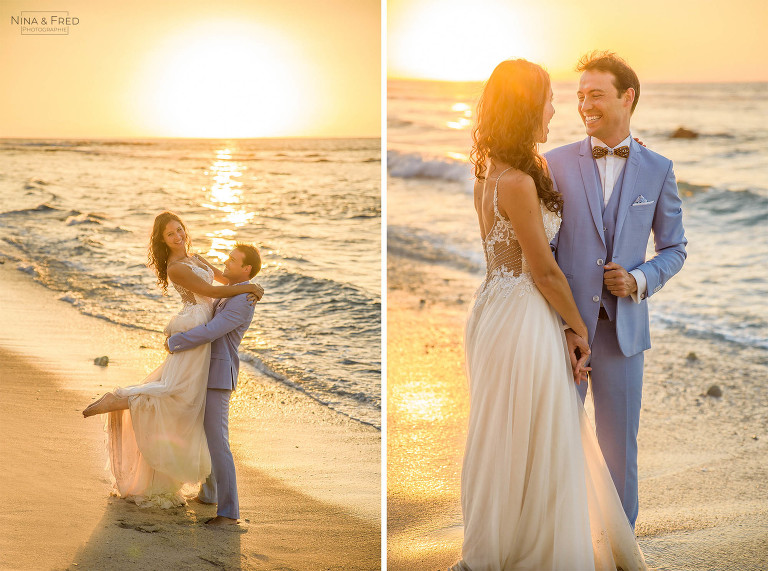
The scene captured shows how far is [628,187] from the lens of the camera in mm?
2631

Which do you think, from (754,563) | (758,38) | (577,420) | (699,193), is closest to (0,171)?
(577,420)

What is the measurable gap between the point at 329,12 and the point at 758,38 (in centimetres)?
596

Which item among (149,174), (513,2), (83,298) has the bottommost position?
(83,298)

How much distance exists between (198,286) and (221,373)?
1.16 ft

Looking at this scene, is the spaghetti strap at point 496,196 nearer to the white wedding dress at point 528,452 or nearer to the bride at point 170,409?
the white wedding dress at point 528,452

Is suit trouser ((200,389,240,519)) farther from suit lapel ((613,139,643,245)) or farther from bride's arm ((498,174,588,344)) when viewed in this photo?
suit lapel ((613,139,643,245))

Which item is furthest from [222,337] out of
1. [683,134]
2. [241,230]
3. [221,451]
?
[683,134]

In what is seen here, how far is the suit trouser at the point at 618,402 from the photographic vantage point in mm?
2676

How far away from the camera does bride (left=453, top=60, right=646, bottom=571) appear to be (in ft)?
8.07

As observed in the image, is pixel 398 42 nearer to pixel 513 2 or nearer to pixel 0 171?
pixel 513 2

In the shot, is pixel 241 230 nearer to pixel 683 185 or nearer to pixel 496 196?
pixel 496 196

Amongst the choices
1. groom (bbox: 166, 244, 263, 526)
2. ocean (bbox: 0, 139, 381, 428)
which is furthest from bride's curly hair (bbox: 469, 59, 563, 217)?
ocean (bbox: 0, 139, 381, 428)

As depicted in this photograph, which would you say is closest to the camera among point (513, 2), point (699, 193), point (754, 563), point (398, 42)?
point (754, 563)

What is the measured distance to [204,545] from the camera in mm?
3059
